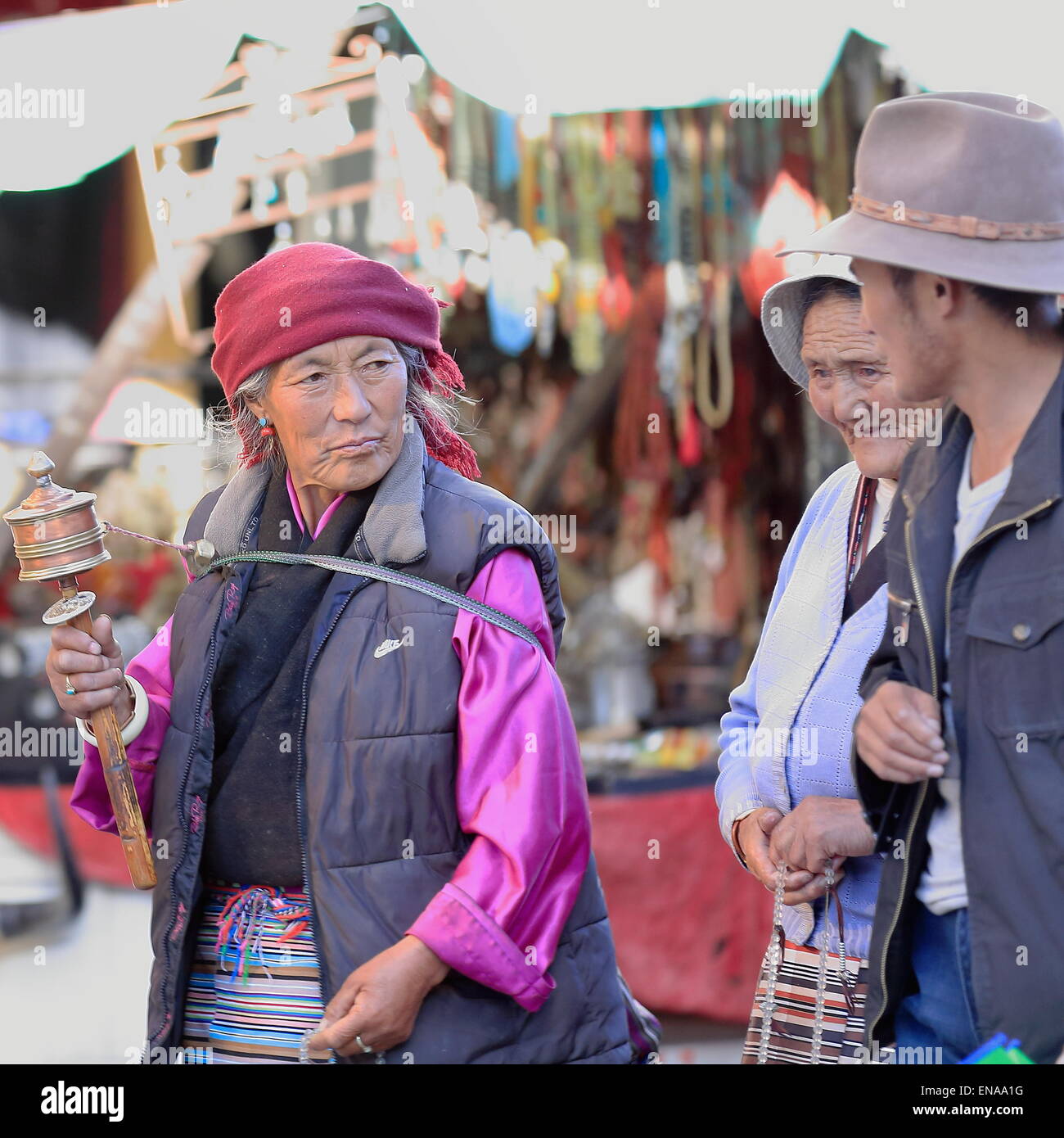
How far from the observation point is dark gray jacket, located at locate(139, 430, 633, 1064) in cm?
164

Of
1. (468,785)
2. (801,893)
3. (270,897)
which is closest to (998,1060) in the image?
(801,893)

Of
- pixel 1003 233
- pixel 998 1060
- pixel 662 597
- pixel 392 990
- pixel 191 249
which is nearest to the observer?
pixel 998 1060

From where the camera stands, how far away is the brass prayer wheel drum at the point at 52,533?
1.60 metres

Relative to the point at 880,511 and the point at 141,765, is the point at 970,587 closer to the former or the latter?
the point at 880,511

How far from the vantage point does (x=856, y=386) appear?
6.26 ft

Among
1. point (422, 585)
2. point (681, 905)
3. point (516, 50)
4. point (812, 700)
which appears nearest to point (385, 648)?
point (422, 585)

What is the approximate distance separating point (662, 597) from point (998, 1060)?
17.0ft

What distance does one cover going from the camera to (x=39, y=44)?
13.5 ft

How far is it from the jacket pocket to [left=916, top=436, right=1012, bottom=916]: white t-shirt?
0.06m

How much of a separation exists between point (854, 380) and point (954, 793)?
72 centimetres

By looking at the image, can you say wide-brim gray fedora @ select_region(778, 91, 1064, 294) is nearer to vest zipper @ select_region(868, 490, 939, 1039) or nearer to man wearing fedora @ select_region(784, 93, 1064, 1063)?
man wearing fedora @ select_region(784, 93, 1064, 1063)

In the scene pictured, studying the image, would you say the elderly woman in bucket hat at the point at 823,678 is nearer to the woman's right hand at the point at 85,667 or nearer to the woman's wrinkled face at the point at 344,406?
the woman's wrinkled face at the point at 344,406

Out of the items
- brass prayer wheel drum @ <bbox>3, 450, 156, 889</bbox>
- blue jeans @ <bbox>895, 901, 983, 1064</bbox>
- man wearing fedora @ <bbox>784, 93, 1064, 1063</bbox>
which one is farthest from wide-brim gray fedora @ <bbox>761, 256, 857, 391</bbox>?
brass prayer wheel drum @ <bbox>3, 450, 156, 889</bbox>
